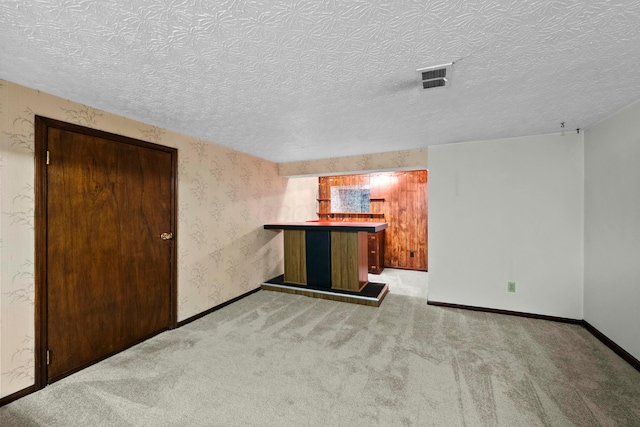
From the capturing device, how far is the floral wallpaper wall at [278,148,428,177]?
342 cm

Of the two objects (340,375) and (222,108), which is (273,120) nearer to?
(222,108)

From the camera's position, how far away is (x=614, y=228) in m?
2.19

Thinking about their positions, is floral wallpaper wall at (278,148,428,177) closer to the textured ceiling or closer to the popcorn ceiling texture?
the popcorn ceiling texture

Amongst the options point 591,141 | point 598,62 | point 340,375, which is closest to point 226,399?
point 340,375

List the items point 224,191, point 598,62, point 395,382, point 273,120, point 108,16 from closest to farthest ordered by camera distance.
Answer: point 108,16 → point 598,62 → point 395,382 → point 273,120 → point 224,191

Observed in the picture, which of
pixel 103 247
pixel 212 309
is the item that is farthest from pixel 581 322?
pixel 103 247

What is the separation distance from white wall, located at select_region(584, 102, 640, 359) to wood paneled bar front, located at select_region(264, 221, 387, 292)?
2096 mm

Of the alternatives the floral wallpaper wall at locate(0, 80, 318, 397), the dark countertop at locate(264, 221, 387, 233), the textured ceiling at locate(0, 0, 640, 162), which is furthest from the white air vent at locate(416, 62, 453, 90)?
the floral wallpaper wall at locate(0, 80, 318, 397)

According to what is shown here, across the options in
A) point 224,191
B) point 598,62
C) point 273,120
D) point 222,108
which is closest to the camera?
point 598,62

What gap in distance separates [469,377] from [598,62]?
209cm

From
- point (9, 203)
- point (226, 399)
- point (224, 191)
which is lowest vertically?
point (226, 399)

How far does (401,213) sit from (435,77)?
4000mm

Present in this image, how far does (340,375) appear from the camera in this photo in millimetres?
1874

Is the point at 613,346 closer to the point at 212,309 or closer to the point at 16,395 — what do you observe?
the point at 212,309
